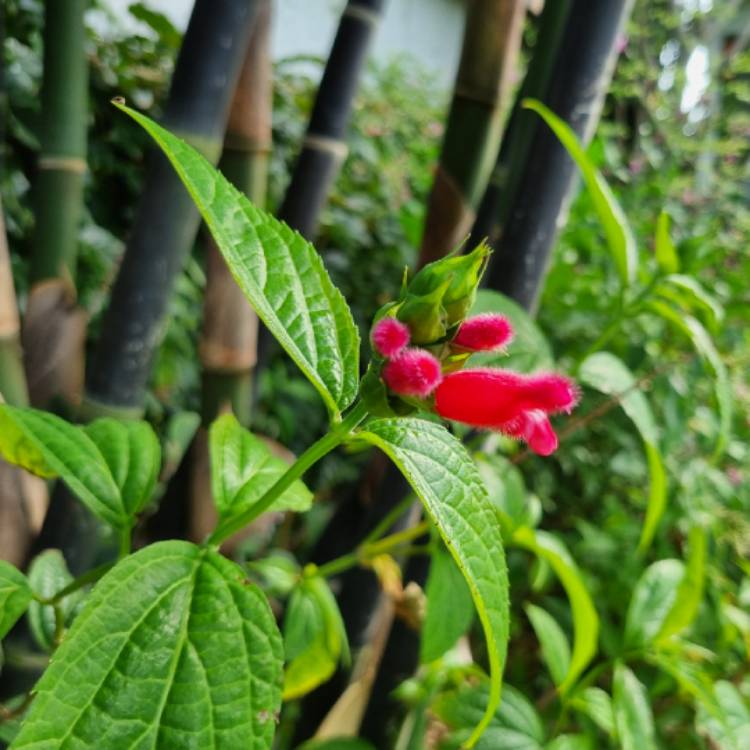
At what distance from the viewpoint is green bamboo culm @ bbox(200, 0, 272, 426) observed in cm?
60

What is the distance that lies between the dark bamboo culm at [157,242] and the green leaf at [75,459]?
181mm

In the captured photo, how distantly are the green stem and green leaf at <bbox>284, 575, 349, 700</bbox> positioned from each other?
0.24m

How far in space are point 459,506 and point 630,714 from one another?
18.0 inches

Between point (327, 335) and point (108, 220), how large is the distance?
1132 mm

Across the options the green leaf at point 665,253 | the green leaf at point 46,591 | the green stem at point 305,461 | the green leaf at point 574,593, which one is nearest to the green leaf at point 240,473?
the green stem at point 305,461

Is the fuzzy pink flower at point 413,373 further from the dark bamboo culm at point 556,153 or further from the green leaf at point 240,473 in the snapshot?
the dark bamboo culm at point 556,153

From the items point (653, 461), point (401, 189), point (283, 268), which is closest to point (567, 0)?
point (653, 461)

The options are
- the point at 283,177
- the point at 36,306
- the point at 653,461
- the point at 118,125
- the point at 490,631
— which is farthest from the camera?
the point at 283,177

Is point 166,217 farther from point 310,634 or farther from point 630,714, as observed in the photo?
point 630,714

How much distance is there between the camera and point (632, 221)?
1528 mm

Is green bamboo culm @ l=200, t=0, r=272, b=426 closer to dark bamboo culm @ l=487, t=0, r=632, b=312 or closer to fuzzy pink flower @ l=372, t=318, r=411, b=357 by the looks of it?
dark bamboo culm @ l=487, t=0, r=632, b=312

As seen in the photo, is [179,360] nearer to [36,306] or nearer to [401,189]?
[36,306]

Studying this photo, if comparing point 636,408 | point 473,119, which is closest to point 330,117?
point 473,119

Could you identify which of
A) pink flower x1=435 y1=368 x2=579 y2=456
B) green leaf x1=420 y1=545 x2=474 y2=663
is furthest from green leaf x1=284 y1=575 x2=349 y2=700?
pink flower x1=435 y1=368 x2=579 y2=456
